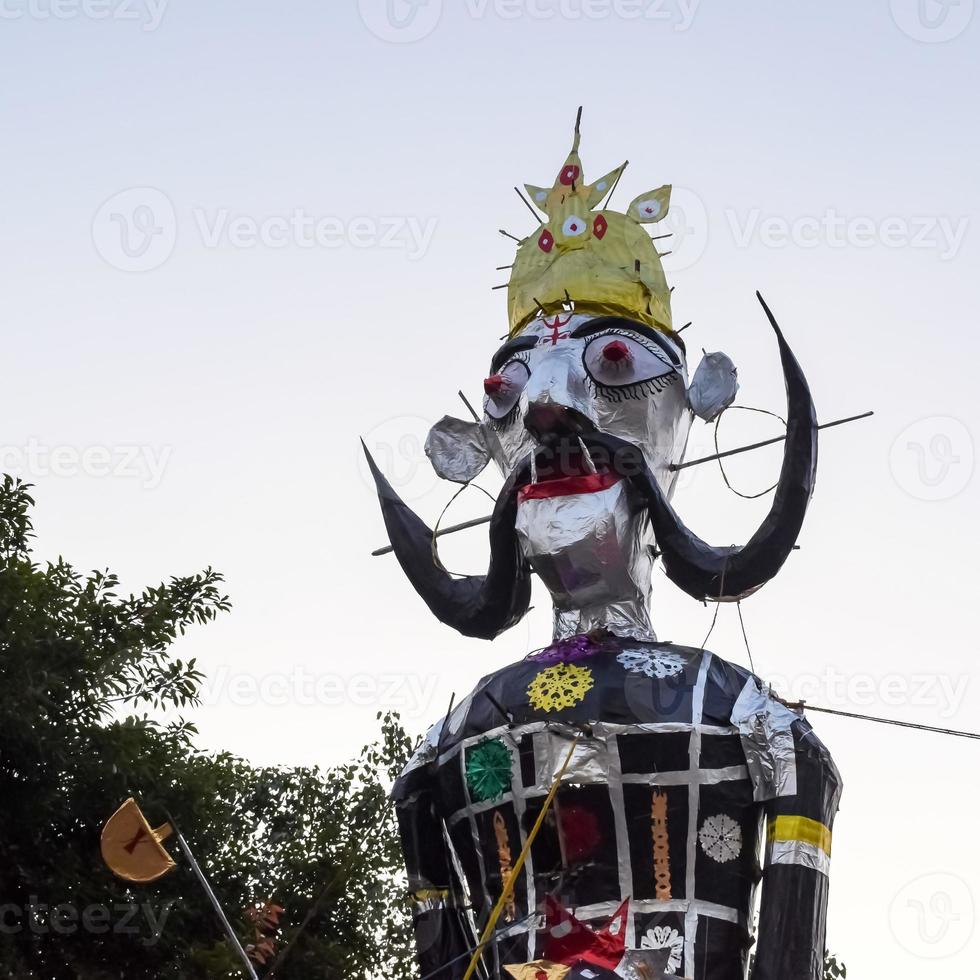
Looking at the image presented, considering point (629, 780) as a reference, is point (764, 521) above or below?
above

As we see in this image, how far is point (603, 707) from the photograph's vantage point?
792 cm

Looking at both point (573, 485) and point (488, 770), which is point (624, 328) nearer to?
point (573, 485)

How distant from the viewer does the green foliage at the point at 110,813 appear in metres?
10.4

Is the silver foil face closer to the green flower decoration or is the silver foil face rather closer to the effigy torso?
the effigy torso

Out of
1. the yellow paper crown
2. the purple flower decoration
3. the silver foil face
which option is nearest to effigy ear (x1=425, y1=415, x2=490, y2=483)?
the silver foil face

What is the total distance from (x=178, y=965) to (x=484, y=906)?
3.23 m

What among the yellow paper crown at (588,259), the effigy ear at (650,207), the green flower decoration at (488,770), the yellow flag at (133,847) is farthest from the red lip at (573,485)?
the yellow flag at (133,847)

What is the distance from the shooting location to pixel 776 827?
7.70m

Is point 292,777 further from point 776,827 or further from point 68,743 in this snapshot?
point 776,827

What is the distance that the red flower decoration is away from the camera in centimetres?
934

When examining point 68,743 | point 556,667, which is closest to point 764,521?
point 556,667

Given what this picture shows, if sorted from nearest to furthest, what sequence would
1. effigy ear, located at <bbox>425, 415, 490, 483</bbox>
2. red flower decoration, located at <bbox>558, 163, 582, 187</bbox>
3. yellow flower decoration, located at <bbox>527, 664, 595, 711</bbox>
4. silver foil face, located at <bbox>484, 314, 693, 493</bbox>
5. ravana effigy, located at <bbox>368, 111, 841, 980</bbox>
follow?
ravana effigy, located at <bbox>368, 111, 841, 980</bbox> < yellow flower decoration, located at <bbox>527, 664, 595, 711</bbox> < silver foil face, located at <bbox>484, 314, 693, 493</bbox> < effigy ear, located at <bbox>425, 415, 490, 483</bbox> < red flower decoration, located at <bbox>558, 163, 582, 187</bbox>

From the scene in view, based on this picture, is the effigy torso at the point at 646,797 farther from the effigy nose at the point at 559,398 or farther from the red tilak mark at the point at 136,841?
the red tilak mark at the point at 136,841

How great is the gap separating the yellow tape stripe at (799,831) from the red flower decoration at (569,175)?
3.40m
